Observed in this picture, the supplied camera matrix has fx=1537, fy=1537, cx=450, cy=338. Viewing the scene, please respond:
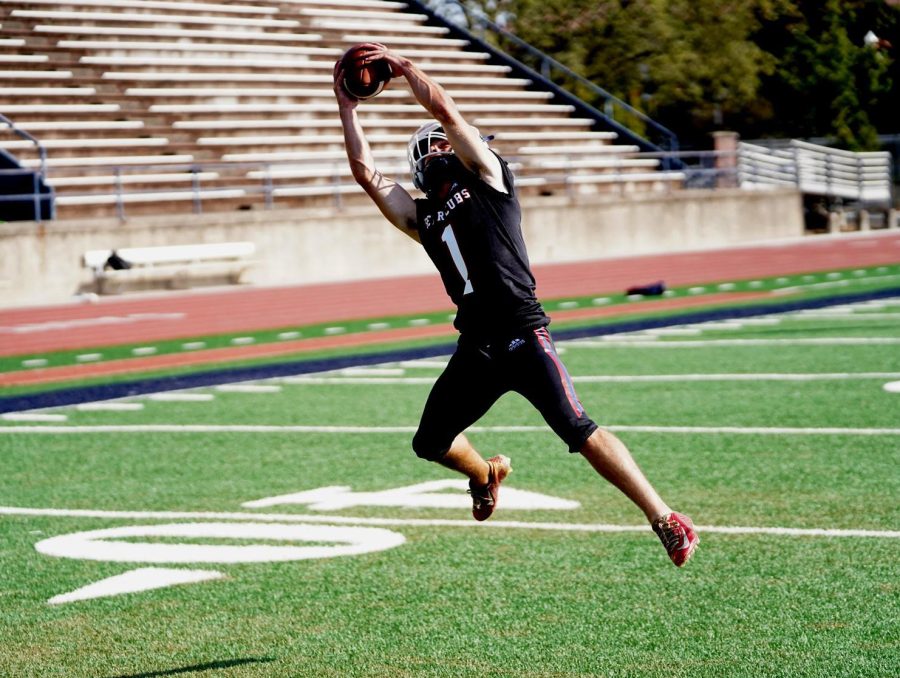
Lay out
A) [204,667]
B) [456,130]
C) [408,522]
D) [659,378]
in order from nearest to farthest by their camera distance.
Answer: [204,667], [456,130], [408,522], [659,378]

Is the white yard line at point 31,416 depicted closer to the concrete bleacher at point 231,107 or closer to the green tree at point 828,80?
the concrete bleacher at point 231,107

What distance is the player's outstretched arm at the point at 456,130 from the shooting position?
528cm

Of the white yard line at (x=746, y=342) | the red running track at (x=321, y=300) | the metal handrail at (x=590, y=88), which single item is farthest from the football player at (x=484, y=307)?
the metal handrail at (x=590, y=88)

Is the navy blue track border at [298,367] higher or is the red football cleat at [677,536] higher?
the red football cleat at [677,536]

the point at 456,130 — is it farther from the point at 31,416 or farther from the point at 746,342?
the point at 746,342

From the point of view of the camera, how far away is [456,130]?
5281 millimetres

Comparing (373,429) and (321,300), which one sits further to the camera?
(321,300)

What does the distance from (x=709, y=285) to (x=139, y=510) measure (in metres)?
14.7

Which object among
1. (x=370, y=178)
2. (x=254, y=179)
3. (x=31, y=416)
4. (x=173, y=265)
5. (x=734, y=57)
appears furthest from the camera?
(x=734, y=57)

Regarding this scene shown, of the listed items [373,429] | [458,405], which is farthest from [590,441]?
[373,429]

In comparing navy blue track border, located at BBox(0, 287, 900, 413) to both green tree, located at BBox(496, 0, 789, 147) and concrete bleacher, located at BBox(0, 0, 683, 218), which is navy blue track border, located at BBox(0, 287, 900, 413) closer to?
concrete bleacher, located at BBox(0, 0, 683, 218)

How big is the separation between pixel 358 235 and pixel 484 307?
796 inches

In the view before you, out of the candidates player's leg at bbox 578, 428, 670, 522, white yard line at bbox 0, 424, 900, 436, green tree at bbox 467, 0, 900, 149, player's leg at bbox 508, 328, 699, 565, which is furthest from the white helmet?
green tree at bbox 467, 0, 900, 149

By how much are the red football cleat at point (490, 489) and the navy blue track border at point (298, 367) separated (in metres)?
6.15
